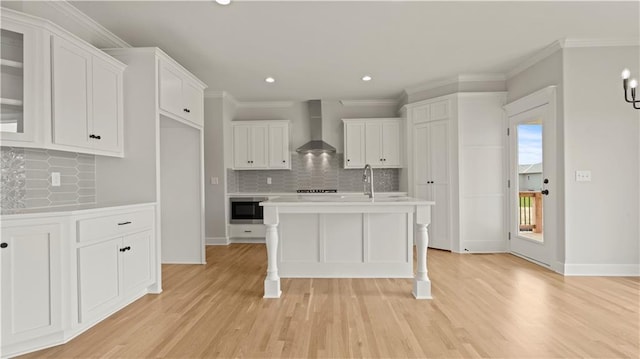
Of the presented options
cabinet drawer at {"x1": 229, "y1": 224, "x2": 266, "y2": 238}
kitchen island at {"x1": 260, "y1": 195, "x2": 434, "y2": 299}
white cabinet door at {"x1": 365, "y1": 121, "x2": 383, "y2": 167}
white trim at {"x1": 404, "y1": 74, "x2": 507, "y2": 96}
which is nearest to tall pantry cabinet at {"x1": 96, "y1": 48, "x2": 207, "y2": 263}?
kitchen island at {"x1": 260, "y1": 195, "x2": 434, "y2": 299}

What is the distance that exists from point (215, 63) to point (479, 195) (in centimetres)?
423

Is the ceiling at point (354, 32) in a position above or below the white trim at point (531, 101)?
above

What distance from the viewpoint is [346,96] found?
6133 millimetres

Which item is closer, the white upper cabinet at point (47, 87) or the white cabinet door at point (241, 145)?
the white upper cabinet at point (47, 87)

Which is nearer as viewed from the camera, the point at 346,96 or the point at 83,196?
the point at 83,196

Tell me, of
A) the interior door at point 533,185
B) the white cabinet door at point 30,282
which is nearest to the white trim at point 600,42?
the interior door at point 533,185

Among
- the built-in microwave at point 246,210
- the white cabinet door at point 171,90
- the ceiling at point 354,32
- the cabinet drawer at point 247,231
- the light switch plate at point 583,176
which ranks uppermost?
the ceiling at point 354,32

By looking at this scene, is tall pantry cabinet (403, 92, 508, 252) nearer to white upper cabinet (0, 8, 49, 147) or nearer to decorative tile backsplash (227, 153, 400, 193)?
decorative tile backsplash (227, 153, 400, 193)

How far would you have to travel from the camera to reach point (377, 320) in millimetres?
2525

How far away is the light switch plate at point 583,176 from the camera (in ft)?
12.2

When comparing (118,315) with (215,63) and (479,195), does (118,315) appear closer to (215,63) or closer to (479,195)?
(215,63)

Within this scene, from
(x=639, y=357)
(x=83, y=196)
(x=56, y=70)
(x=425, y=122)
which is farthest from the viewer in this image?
(x=425, y=122)

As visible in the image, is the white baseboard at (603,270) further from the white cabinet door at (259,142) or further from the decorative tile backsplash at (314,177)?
the white cabinet door at (259,142)

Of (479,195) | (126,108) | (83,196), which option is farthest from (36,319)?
(479,195)
